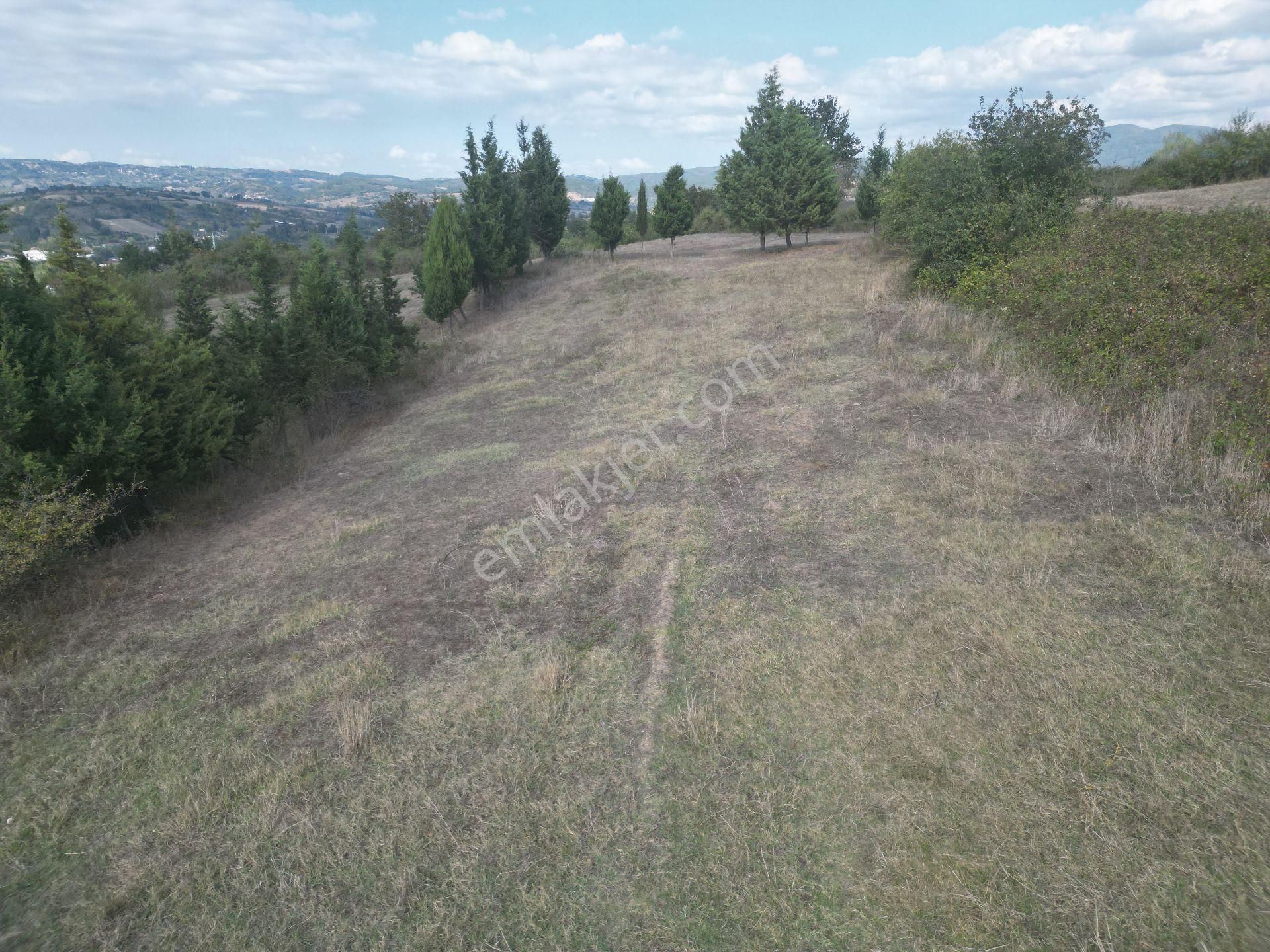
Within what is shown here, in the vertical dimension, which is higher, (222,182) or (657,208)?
(222,182)

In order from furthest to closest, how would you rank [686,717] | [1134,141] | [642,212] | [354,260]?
[1134,141], [642,212], [354,260], [686,717]

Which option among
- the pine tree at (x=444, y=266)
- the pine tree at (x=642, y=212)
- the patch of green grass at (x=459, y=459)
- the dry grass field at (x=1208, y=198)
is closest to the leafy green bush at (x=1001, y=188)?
the dry grass field at (x=1208, y=198)

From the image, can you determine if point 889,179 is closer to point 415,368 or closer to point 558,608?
point 415,368

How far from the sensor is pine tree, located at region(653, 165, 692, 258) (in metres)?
27.8

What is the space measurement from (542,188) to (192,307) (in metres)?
19.6

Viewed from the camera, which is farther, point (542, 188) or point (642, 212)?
point (642, 212)

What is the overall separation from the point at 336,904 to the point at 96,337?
8.10 metres

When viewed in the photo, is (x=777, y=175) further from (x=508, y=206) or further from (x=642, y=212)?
(x=642, y=212)

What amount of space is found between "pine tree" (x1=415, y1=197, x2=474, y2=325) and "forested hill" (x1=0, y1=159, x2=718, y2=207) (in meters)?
81.9

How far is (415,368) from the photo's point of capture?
1608 cm

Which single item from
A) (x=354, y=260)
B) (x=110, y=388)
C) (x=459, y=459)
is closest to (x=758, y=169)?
(x=354, y=260)

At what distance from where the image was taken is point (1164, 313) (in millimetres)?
7812

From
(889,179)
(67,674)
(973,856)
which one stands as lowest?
(67,674)

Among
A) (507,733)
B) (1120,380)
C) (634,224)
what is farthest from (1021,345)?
(634,224)
